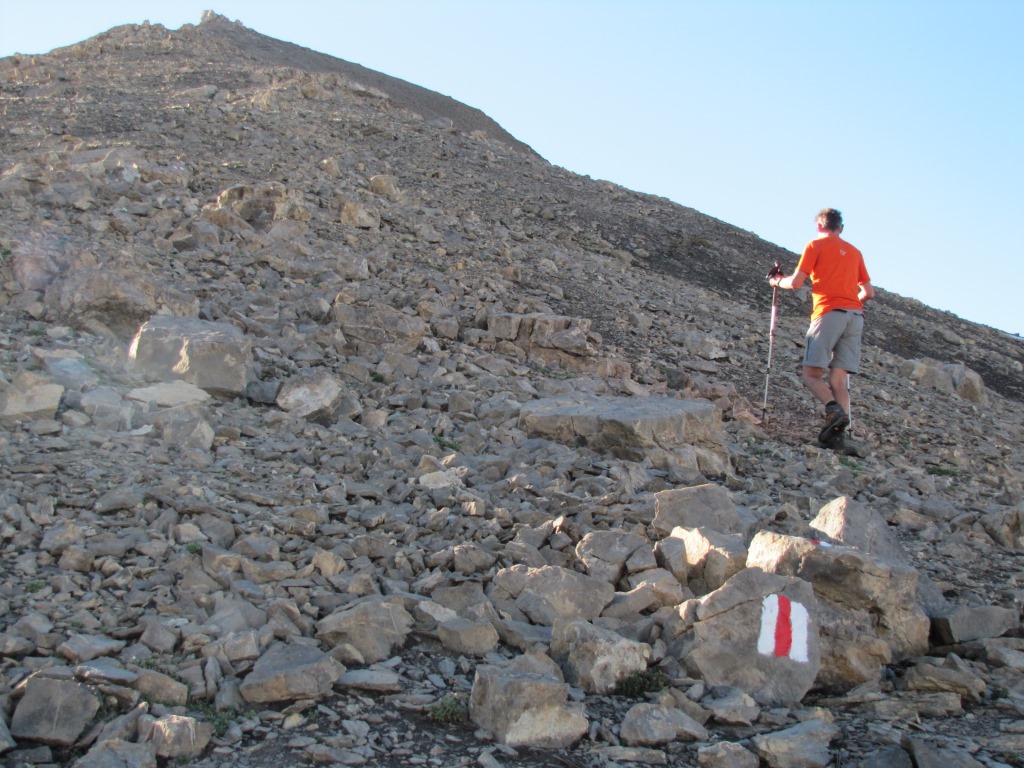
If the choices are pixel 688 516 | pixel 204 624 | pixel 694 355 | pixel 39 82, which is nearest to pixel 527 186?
pixel 694 355

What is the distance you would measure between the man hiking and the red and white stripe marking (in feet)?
11.3

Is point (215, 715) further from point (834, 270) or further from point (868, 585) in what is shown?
point (834, 270)

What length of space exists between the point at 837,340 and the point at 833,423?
640 mm

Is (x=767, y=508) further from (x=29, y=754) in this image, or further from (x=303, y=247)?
(x=303, y=247)

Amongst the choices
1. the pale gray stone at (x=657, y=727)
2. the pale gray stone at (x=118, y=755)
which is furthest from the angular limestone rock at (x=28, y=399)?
the pale gray stone at (x=657, y=727)

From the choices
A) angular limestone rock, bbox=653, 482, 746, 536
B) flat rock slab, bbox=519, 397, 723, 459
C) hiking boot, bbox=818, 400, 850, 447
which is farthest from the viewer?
hiking boot, bbox=818, 400, 850, 447

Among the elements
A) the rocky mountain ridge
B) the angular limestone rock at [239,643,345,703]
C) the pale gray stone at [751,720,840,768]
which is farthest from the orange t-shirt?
the angular limestone rock at [239,643,345,703]

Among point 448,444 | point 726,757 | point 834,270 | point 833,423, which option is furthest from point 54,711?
point 834,270

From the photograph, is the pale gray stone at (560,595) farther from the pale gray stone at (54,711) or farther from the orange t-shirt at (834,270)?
the orange t-shirt at (834,270)

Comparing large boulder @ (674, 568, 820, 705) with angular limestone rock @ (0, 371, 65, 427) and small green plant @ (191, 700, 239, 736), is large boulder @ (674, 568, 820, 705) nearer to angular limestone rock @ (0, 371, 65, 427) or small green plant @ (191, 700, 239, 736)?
small green plant @ (191, 700, 239, 736)

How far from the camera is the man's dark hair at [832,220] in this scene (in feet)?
23.3

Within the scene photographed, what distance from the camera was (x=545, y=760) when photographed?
10.1ft

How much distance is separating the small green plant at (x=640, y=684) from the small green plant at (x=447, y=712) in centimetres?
63

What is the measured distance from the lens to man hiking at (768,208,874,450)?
6980 mm
